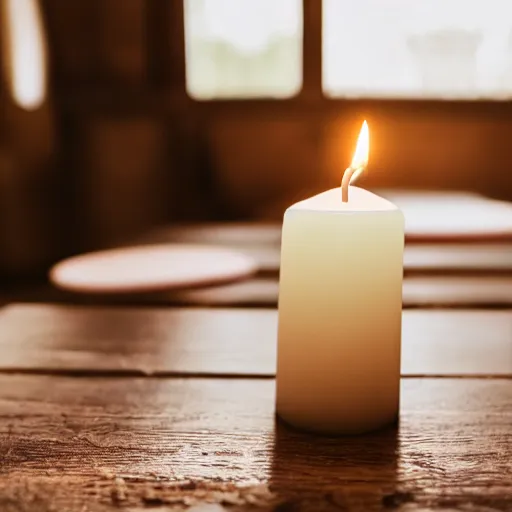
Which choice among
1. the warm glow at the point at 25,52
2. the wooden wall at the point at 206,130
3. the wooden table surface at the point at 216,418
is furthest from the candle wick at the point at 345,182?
the warm glow at the point at 25,52

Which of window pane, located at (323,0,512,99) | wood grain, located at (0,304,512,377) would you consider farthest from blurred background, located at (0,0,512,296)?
wood grain, located at (0,304,512,377)

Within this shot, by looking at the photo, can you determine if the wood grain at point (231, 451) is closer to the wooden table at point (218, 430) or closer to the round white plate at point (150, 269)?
the wooden table at point (218, 430)

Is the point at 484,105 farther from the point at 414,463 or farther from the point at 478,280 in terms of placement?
the point at 414,463

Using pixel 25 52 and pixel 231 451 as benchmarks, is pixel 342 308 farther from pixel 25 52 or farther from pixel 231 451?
pixel 25 52

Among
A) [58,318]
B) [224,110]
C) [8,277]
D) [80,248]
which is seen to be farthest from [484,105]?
[58,318]

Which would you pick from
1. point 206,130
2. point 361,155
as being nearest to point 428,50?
point 206,130

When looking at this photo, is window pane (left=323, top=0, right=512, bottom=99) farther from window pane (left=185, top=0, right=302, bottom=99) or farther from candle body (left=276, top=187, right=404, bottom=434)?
candle body (left=276, top=187, right=404, bottom=434)
